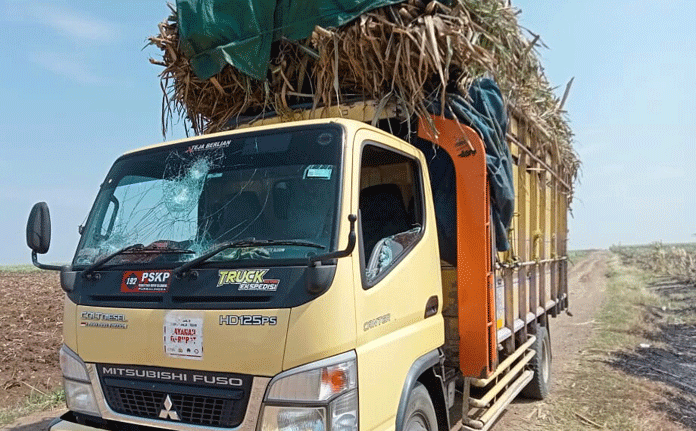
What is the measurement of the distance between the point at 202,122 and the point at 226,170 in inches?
86.0

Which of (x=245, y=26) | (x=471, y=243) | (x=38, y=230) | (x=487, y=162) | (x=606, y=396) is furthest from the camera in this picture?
(x=606, y=396)

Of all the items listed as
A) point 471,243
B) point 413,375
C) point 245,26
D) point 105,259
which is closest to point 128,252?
point 105,259

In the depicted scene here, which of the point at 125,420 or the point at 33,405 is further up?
the point at 125,420

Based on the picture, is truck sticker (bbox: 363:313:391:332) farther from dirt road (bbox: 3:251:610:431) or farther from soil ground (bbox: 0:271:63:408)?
soil ground (bbox: 0:271:63:408)

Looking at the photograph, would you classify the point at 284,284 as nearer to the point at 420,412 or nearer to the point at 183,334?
the point at 183,334

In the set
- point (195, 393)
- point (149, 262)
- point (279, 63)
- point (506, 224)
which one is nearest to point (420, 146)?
point (506, 224)

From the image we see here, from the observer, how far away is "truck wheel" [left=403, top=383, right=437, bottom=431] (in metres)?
3.30

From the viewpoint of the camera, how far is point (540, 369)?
6719 millimetres

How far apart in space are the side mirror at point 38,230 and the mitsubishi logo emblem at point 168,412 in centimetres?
118

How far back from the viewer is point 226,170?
135 inches

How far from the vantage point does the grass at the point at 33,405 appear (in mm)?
6621

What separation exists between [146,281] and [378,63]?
2336 millimetres

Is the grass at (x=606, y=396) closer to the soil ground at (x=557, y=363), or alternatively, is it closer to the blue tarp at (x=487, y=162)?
the soil ground at (x=557, y=363)

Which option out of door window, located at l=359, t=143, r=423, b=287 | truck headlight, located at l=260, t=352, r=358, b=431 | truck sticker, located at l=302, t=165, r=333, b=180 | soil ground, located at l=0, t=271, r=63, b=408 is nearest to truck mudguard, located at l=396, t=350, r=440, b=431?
truck headlight, located at l=260, t=352, r=358, b=431
